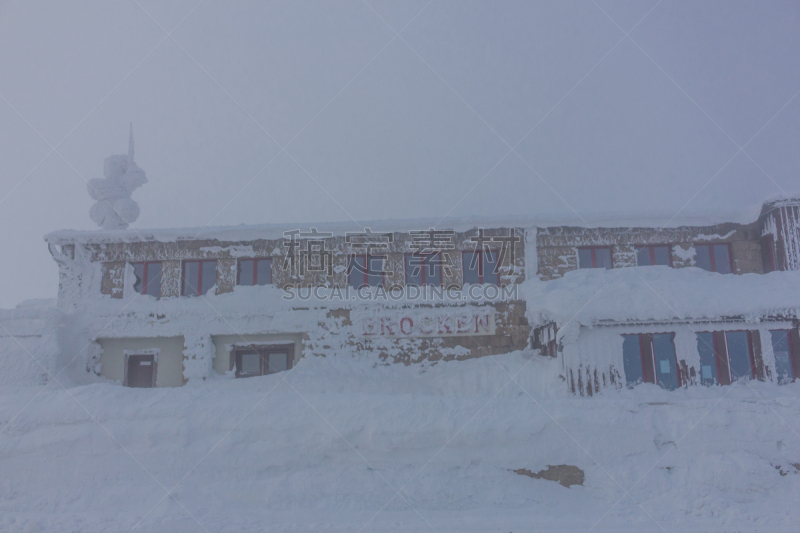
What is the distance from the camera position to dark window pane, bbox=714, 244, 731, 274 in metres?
17.7

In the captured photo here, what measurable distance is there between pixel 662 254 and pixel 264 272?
12.1m

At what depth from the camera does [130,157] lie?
22500 mm

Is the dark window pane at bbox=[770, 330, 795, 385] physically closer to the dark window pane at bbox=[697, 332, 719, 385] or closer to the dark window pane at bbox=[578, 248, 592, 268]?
the dark window pane at bbox=[697, 332, 719, 385]

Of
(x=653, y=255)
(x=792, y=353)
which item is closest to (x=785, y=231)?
(x=653, y=255)

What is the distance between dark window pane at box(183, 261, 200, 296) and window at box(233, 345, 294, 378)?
2482 mm

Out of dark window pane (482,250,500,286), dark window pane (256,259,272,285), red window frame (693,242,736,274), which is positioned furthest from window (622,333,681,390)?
dark window pane (256,259,272,285)

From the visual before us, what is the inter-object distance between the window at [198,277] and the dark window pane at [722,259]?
49.5 ft

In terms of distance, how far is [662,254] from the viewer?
18.0 metres

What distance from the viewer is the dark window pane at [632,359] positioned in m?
14.6

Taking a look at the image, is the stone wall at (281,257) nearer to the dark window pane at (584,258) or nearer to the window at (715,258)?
the dark window pane at (584,258)

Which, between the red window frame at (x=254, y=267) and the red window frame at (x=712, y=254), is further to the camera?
the red window frame at (x=254, y=267)

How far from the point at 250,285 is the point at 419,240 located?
5.40m

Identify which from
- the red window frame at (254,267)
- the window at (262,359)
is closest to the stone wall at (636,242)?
the window at (262,359)

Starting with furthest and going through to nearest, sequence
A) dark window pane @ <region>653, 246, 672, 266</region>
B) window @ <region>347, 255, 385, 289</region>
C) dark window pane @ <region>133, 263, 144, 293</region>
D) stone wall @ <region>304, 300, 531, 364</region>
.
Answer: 1. dark window pane @ <region>133, 263, 144, 293</region>
2. window @ <region>347, 255, 385, 289</region>
3. dark window pane @ <region>653, 246, 672, 266</region>
4. stone wall @ <region>304, 300, 531, 364</region>
